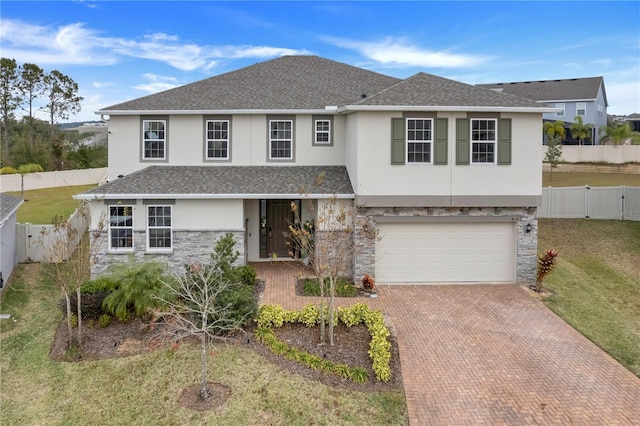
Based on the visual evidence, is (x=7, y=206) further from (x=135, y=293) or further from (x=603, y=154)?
(x=603, y=154)

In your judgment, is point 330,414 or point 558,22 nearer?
point 330,414

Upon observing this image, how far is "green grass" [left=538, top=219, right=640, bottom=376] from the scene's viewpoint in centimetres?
1156

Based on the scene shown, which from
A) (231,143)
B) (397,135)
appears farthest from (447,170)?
(231,143)

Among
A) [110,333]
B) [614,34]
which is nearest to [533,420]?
[110,333]

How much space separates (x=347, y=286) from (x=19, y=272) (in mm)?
11598

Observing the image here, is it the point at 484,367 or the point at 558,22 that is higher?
the point at 558,22

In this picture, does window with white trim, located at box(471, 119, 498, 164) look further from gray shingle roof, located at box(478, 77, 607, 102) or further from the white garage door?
gray shingle roof, located at box(478, 77, 607, 102)

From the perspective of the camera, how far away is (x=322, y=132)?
17.7 meters

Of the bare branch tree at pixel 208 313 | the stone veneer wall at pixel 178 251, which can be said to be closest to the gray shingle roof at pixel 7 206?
the stone veneer wall at pixel 178 251

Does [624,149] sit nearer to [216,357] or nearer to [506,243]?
[506,243]

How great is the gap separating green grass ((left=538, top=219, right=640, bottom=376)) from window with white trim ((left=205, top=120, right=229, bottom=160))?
1245 cm

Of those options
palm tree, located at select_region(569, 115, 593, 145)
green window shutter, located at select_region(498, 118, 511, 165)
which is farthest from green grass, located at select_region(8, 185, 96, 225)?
palm tree, located at select_region(569, 115, 593, 145)

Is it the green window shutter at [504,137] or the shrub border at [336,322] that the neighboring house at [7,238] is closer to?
the shrub border at [336,322]

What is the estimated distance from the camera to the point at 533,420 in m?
7.97
